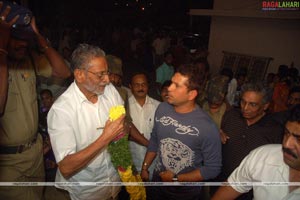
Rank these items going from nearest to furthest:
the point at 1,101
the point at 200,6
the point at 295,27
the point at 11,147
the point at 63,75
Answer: the point at 1,101
the point at 11,147
the point at 63,75
the point at 295,27
the point at 200,6

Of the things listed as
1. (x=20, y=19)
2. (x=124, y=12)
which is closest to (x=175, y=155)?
(x=20, y=19)

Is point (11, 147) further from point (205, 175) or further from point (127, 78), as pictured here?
point (127, 78)

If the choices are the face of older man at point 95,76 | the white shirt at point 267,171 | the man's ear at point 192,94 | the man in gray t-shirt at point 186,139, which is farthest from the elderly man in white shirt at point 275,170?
the face of older man at point 95,76

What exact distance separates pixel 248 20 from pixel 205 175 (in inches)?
343

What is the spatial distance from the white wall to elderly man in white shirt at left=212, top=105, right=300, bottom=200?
26.0ft

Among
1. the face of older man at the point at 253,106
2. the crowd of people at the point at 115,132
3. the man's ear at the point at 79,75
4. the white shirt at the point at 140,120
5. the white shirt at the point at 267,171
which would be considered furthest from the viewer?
the white shirt at the point at 140,120

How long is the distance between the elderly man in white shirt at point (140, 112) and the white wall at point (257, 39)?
7.14 meters

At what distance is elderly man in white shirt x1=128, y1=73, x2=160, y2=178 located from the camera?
351 centimetres

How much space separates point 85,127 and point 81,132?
5 centimetres

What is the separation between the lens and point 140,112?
351 cm

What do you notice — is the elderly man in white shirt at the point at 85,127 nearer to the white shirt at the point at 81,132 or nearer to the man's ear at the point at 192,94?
the white shirt at the point at 81,132

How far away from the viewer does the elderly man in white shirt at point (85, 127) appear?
85.4 inches

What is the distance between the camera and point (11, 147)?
8.60 feet

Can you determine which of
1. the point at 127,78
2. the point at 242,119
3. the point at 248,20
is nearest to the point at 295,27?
the point at 248,20
